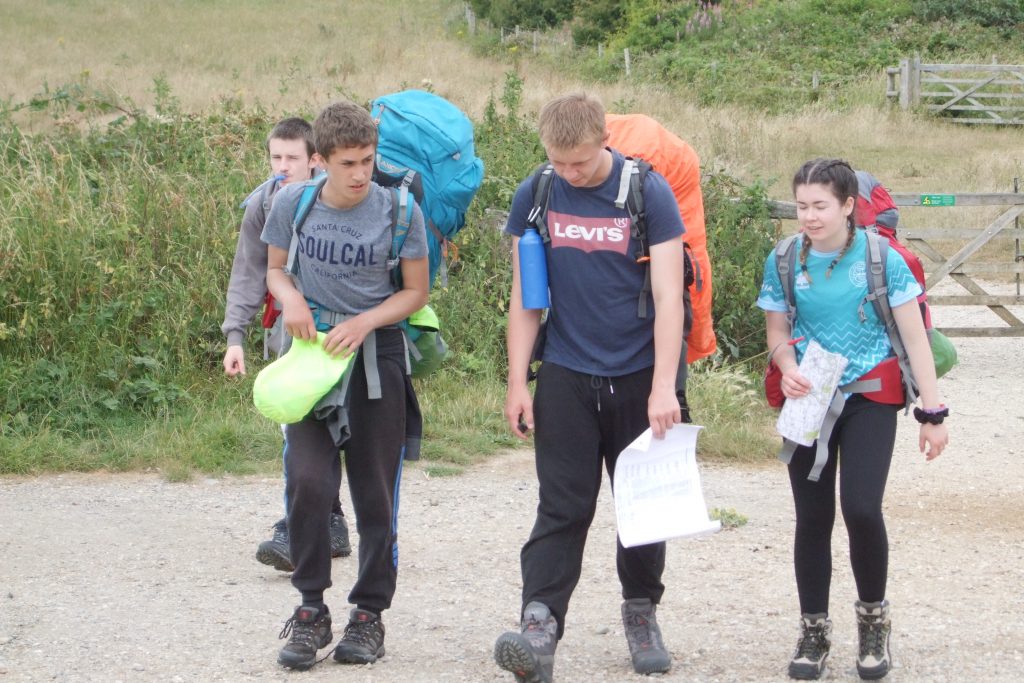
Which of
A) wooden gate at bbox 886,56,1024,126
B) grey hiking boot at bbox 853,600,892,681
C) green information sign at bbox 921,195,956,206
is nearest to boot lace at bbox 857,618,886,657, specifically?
grey hiking boot at bbox 853,600,892,681

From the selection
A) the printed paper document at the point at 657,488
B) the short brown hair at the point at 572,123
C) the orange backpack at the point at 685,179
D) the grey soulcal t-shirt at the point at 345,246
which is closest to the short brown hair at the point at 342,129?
the grey soulcal t-shirt at the point at 345,246

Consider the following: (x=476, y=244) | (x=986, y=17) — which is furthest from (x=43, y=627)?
(x=986, y=17)

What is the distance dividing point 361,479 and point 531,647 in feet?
2.61

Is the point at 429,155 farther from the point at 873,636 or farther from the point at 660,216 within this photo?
the point at 873,636

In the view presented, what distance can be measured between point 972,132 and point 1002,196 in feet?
41.9

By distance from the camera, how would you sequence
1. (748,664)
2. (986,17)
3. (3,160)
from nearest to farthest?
1. (748,664)
2. (3,160)
3. (986,17)

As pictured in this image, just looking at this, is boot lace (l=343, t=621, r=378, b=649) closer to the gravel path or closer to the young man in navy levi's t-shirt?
the gravel path

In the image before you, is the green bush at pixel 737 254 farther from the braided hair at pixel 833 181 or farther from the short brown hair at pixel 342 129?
the short brown hair at pixel 342 129

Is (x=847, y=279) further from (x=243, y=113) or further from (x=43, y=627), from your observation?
(x=243, y=113)

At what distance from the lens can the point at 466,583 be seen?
501 centimetres

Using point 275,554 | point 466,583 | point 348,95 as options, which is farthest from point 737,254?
point 275,554

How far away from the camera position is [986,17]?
98.8ft

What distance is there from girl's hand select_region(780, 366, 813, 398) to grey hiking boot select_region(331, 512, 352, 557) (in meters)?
2.23

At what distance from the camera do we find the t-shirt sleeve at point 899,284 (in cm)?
366
